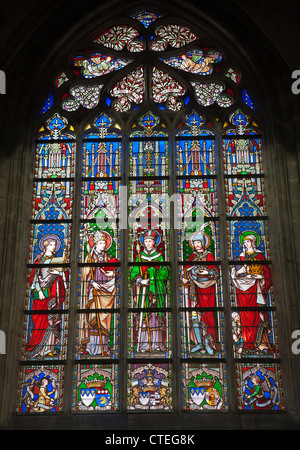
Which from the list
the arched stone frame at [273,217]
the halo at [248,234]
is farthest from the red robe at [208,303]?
the arched stone frame at [273,217]

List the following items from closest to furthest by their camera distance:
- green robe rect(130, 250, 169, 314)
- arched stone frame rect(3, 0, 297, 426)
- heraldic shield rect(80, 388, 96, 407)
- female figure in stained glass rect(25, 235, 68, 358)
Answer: heraldic shield rect(80, 388, 96, 407) → arched stone frame rect(3, 0, 297, 426) → female figure in stained glass rect(25, 235, 68, 358) → green robe rect(130, 250, 169, 314)

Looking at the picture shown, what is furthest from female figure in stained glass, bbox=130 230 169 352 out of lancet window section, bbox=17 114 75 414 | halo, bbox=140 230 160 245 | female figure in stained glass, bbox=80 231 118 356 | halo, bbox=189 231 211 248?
lancet window section, bbox=17 114 75 414

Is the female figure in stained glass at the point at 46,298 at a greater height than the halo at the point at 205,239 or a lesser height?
lesser

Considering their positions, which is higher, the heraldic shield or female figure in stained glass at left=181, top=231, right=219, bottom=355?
female figure in stained glass at left=181, top=231, right=219, bottom=355

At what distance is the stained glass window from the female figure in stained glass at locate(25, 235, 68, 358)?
0.02m

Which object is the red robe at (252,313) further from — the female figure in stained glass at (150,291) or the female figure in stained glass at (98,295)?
the female figure in stained glass at (98,295)

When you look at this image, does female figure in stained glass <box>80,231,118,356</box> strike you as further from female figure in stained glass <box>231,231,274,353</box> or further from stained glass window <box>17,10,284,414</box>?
female figure in stained glass <box>231,231,274,353</box>

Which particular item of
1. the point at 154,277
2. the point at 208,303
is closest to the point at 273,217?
the point at 208,303

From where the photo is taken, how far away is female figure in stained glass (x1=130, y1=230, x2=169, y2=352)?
30.6ft

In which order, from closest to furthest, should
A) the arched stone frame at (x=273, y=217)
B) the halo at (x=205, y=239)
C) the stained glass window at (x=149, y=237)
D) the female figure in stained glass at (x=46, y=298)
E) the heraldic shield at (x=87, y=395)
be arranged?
the heraldic shield at (x=87, y=395) < the stained glass window at (x=149, y=237) < the arched stone frame at (x=273, y=217) < the female figure in stained glass at (x=46, y=298) < the halo at (x=205, y=239)

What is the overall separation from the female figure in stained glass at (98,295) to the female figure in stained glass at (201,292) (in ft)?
3.09

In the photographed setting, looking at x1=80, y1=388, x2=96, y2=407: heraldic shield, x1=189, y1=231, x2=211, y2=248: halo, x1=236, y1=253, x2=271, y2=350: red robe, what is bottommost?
x1=80, y1=388, x2=96, y2=407: heraldic shield

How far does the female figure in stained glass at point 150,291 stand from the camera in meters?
9.32

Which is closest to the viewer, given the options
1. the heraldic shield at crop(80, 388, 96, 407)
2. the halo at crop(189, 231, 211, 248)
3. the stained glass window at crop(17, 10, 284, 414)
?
the heraldic shield at crop(80, 388, 96, 407)
